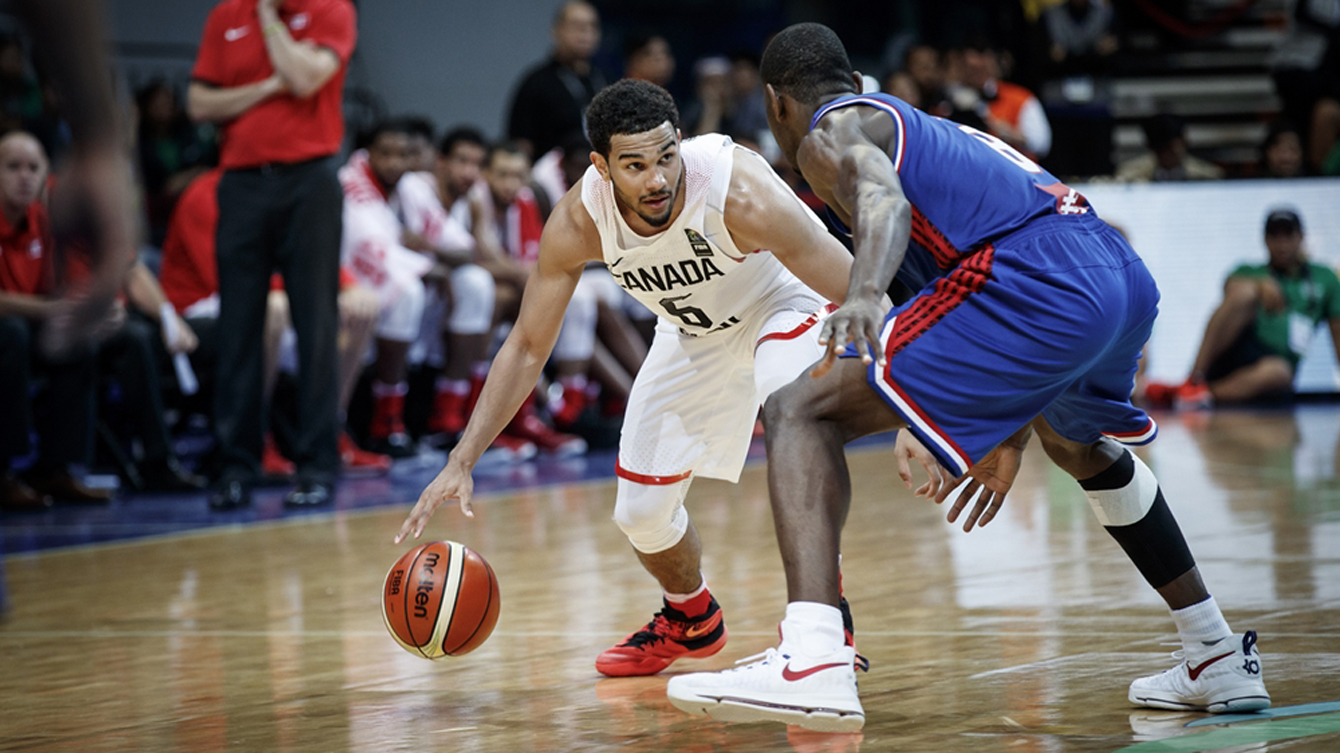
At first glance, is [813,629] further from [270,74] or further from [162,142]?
[162,142]

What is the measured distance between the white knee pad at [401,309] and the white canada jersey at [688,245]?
17.8 feet

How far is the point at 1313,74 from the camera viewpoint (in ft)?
45.0

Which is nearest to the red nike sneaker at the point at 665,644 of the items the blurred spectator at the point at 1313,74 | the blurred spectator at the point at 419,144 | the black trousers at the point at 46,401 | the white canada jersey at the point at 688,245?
the white canada jersey at the point at 688,245

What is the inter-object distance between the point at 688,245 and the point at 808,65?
63 cm

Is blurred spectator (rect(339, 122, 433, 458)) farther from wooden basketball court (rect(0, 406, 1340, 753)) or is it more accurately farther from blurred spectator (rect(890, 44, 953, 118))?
blurred spectator (rect(890, 44, 953, 118))

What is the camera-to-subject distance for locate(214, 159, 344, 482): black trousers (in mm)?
7277

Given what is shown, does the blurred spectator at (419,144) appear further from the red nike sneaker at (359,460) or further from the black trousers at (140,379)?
the black trousers at (140,379)

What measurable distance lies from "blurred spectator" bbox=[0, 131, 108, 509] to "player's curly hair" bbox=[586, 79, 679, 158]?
4.57 metres

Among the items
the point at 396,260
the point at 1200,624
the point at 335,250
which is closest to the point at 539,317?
the point at 1200,624

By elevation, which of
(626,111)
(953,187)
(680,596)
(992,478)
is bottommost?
(680,596)

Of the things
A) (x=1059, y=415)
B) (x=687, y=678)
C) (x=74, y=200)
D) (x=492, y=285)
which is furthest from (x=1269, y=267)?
(x=74, y=200)

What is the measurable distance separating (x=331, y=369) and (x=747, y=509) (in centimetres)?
221

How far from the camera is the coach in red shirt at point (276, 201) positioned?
728 cm

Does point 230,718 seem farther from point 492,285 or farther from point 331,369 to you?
point 492,285
